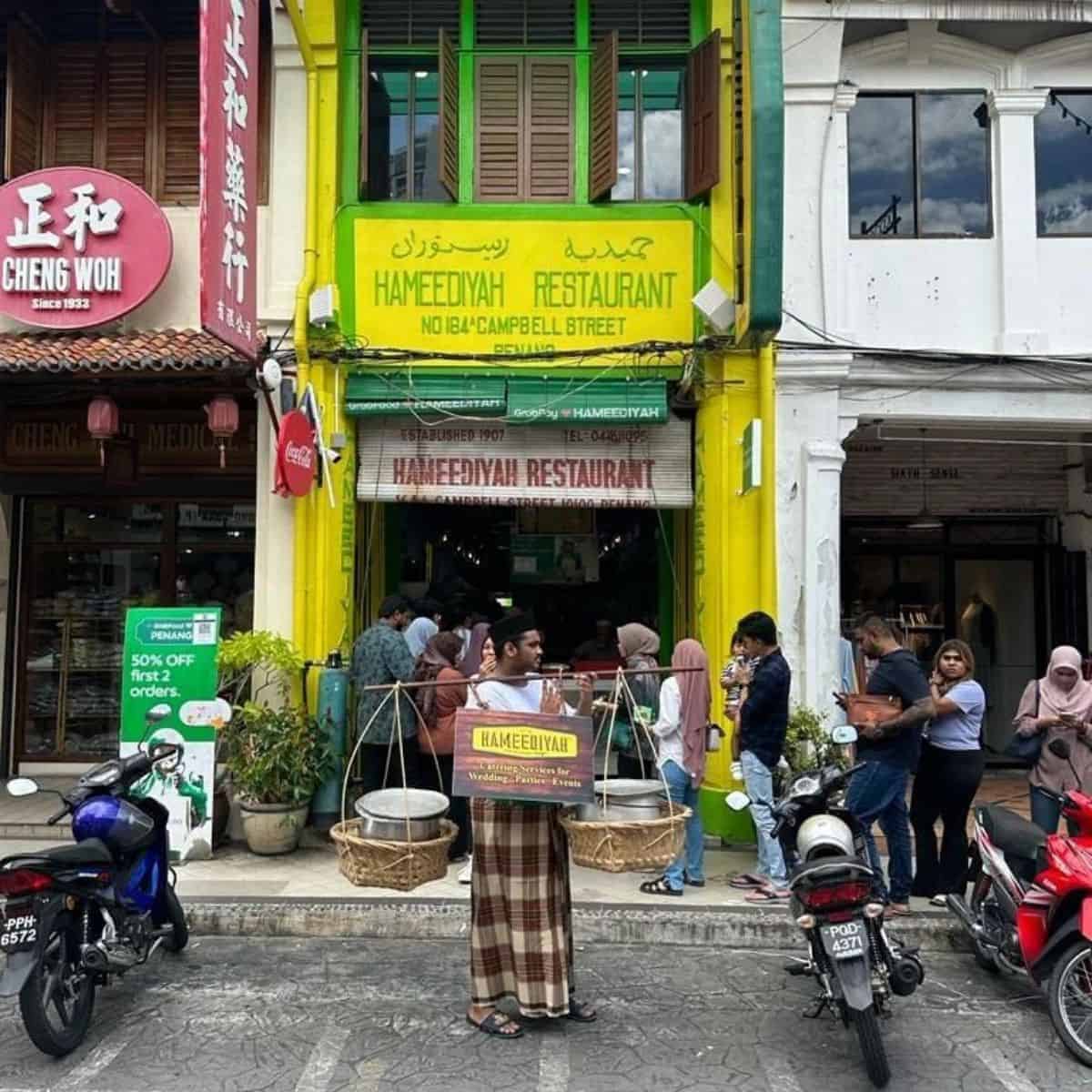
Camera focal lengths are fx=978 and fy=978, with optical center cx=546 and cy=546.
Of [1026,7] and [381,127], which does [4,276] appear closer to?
[381,127]

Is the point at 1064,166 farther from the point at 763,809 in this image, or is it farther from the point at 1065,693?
the point at 763,809

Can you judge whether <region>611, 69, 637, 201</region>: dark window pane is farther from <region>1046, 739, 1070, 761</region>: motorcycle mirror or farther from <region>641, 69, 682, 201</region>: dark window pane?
<region>1046, 739, 1070, 761</region>: motorcycle mirror

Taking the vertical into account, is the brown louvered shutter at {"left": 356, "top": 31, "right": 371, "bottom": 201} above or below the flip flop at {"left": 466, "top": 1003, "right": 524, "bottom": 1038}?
above

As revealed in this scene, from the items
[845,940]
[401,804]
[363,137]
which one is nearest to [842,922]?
[845,940]

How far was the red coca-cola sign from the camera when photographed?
7.50 m

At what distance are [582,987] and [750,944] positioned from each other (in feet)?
4.22

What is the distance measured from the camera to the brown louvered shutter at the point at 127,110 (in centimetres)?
885

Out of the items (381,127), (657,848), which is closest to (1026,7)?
(381,127)

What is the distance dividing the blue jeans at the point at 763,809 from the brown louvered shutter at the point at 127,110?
724cm

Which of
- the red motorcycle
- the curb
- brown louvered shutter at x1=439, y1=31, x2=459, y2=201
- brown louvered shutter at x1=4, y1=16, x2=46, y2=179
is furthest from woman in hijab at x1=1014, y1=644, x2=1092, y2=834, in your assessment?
brown louvered shutter at x1=4, y1=16, x2=46, y2=179

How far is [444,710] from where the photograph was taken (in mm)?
7246

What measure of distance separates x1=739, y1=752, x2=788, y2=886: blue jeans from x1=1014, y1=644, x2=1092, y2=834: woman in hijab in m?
1.55

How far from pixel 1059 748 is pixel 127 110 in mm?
9101

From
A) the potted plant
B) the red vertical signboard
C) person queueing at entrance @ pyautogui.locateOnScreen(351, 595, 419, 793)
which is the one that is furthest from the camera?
person queueing at entrance @ pyautogui.locateOnScreen(351, 595, 419, 793)
